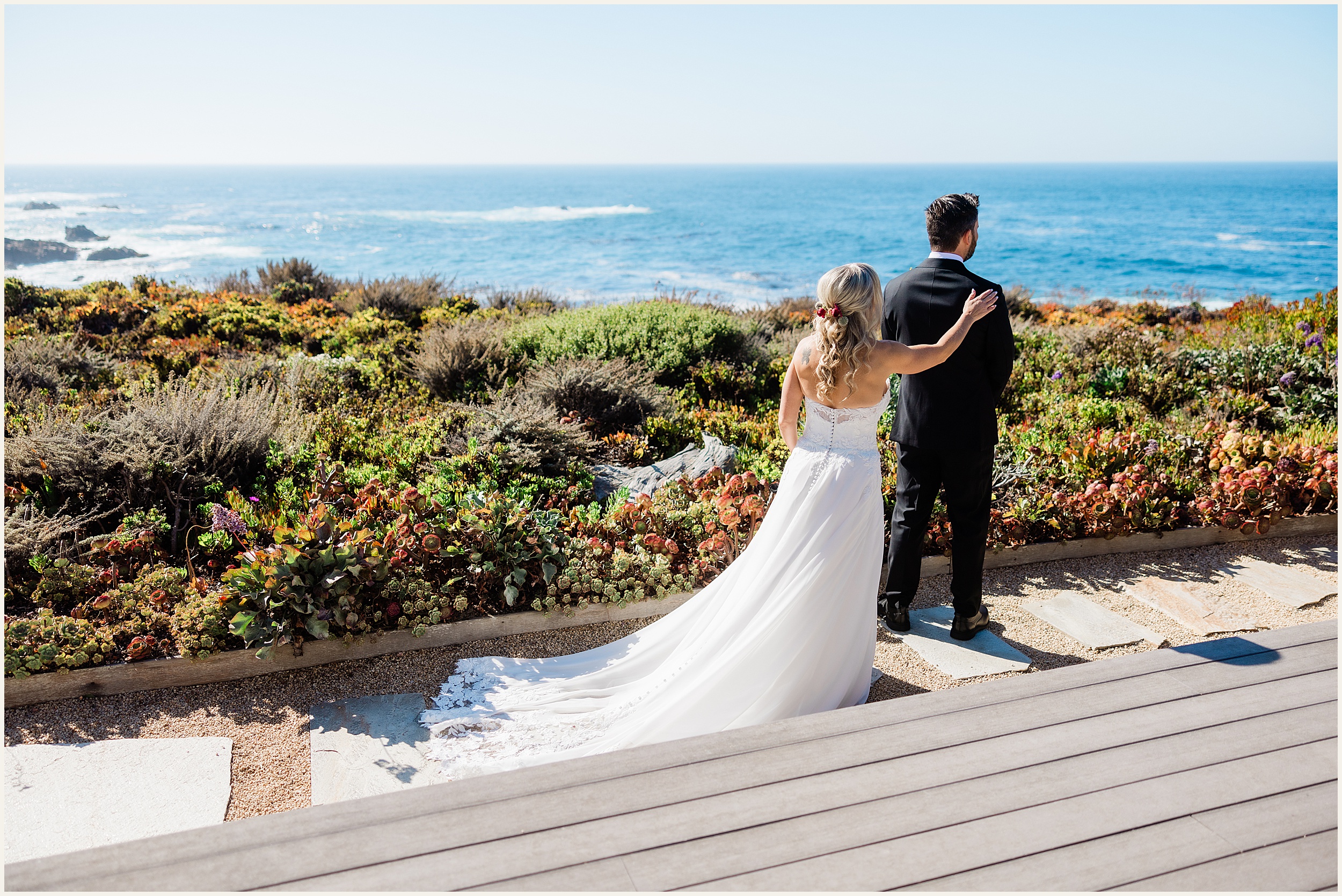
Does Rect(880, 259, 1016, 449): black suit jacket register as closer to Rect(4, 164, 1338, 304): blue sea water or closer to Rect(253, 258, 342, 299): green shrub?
Rect(253, 258, 342, 299): green shrub

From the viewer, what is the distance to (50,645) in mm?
3480

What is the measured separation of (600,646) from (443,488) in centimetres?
164

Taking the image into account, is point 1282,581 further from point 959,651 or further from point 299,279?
point 299,279

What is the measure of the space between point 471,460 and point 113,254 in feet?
142

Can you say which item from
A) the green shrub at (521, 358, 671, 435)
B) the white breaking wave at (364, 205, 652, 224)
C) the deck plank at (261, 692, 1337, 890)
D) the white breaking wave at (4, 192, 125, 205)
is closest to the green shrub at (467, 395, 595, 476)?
the green shrub at (521, 358, 671, 435)

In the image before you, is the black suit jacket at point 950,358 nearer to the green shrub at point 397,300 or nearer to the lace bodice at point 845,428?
the lace bodice at point 845,428

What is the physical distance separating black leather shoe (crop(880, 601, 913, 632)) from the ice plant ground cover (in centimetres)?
63

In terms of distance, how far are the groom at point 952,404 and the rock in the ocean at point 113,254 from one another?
45.4 meters

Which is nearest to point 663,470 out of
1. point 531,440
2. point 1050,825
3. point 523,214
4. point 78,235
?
point 531,440

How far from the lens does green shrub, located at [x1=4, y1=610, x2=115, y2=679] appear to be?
348cm

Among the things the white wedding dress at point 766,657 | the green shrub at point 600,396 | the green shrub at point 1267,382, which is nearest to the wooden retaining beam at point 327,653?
the white wedding dress at point 766,657

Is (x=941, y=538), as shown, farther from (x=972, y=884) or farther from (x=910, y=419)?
(x=972, y=884)

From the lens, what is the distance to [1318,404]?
7.36 m

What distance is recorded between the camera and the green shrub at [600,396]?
6.71m
